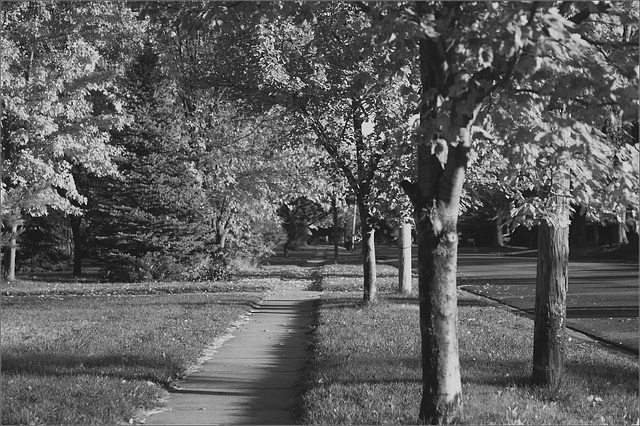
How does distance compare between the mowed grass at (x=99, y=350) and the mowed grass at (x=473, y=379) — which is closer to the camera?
the mowed grass at (x=473, y=379)

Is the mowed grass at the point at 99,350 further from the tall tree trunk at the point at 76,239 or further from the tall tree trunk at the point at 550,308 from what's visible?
the tall tree trunk at the point at 76,239

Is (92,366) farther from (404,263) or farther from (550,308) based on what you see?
(404,263)

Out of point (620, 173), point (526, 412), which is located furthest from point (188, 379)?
point (620, 173)

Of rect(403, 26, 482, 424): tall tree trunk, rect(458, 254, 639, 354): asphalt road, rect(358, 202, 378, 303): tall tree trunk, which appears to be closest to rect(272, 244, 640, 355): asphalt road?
rect(458, 254, 639, 354): asphalt road

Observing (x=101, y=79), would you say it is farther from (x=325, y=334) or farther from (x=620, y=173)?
(x=620, y=173)

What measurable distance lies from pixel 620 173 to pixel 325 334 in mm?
7266

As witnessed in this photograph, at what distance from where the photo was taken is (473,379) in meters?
8.01

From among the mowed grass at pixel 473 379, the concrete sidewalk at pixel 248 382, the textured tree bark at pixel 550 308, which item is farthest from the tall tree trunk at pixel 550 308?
the concrete sidewalk at pixel 248 382

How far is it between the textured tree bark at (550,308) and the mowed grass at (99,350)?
377cm

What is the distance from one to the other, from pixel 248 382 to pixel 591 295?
42.8 ft

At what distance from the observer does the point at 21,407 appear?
676 centimetres

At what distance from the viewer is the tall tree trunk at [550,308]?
7.55 m

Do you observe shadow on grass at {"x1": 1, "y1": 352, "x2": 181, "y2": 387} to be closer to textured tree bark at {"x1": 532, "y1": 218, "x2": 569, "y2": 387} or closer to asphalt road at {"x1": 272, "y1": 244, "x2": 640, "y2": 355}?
textured tree bark at {"x1": 532, "y1": 218, "x2": 569, "y2": 387}

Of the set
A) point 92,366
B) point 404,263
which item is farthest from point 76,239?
point 92,366
